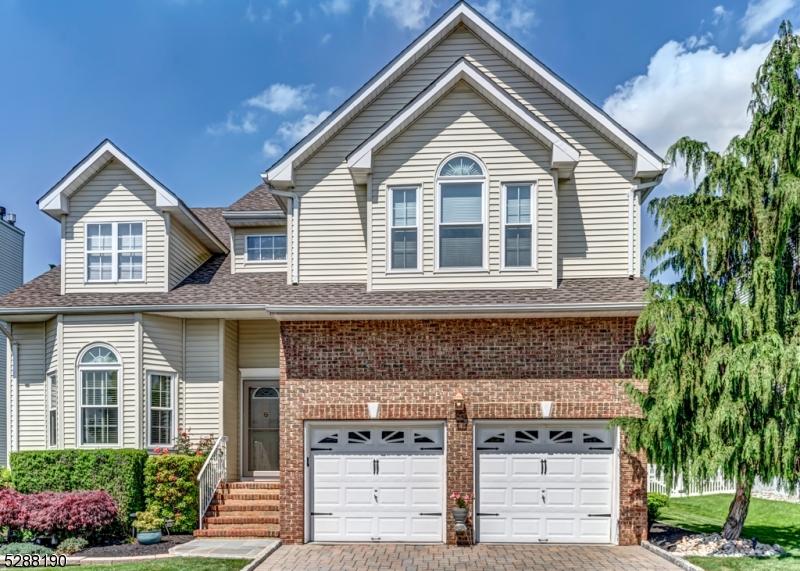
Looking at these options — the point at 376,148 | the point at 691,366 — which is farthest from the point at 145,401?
the point at 691,366

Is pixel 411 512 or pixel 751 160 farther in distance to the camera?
pixel 411 512

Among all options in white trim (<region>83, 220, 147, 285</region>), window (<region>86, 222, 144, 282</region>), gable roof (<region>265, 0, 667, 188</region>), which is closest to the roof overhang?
gable roof (<region>265, 0, 667, 188</region>)

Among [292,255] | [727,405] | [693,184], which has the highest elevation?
[693,184]

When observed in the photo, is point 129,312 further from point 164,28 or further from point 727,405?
point 727,405

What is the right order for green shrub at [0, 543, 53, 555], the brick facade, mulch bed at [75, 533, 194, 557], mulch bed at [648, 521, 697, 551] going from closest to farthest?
green shrub at [0, 543, 53, 555] → mulch bed at [75, 533, 194, 557] → mulch bed at [648, 521, 697, 551] → the brick facade

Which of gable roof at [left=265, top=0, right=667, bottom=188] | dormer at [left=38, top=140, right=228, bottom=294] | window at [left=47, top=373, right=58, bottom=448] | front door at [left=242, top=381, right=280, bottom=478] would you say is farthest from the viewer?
front door at [left=242, top=381, right=280, bottom=478]

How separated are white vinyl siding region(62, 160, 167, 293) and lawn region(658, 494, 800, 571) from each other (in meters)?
12.0

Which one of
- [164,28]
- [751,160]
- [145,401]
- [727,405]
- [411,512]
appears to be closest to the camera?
[727,405]

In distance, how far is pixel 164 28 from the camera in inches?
760

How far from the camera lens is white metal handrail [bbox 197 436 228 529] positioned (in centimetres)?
1231

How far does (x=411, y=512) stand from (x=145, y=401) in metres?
6.21

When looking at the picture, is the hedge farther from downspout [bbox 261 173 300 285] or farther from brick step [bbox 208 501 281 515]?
downspout [bbox 261 173 300 285]

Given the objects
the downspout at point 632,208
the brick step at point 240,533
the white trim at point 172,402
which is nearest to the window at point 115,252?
the white trim at point 172,402

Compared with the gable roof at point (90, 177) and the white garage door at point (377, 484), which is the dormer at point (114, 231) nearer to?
the gable roof at point (90, 177)
